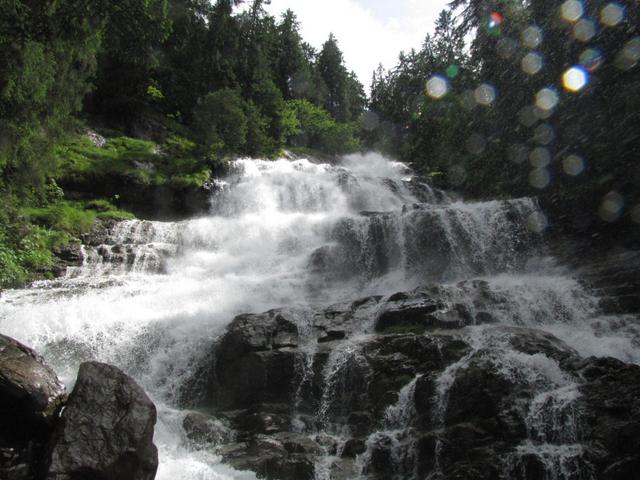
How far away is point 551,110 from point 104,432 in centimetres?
1920

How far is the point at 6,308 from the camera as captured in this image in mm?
13625

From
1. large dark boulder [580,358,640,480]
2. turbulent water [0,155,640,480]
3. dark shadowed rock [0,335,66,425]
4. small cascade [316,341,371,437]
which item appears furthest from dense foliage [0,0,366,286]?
large dark boulder [580,358,640,480]

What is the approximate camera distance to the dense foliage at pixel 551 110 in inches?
651

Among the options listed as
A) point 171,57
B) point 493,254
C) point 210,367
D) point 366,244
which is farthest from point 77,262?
point 171,57

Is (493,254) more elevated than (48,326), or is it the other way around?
(493,254)

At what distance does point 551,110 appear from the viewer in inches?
773

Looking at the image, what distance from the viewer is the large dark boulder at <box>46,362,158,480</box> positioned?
663cm

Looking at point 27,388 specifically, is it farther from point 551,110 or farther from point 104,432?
point 551,110

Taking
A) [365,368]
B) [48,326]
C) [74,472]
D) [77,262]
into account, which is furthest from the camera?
[77,262]

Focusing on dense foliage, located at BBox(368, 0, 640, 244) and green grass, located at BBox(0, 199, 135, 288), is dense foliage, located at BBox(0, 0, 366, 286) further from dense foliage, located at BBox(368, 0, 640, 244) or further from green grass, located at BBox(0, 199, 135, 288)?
dense foliage, located at BBox(368, 0, 640, 244)

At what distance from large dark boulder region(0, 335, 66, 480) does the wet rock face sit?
10.2 feet

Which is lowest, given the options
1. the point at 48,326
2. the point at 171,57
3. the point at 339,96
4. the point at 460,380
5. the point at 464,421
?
the point at 464,421

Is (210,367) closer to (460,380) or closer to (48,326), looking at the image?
(48,326)

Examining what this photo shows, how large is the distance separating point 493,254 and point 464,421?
Answer: 10034 mm
